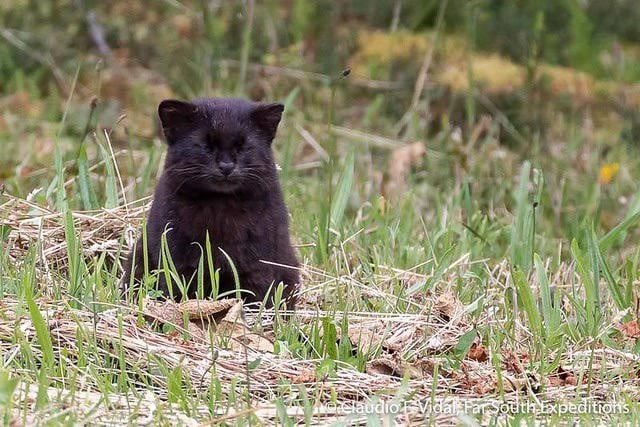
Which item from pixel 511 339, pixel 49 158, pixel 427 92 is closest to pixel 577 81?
pixel 427 92

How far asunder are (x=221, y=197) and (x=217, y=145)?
216mm

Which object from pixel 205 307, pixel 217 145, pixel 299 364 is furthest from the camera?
pixel 217 145

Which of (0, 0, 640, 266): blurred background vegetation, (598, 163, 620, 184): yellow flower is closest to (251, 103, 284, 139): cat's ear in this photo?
(0, 0, 640, 266): blurred background vegetation

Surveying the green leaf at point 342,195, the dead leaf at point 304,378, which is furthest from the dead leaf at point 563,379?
the green leaf at point 342,195

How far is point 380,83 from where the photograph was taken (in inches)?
373

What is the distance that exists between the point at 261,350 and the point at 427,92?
17.4 ft

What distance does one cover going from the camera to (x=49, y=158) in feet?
24.7

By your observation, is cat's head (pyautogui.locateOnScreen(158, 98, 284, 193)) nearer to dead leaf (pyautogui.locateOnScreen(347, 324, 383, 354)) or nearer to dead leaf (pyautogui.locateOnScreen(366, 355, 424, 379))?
dead leaf (pyautogui.locateOnScreen(347, 324, 383, 354))

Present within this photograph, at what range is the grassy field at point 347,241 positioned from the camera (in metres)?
3.96

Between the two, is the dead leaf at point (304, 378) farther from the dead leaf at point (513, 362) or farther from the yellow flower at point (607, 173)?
the yellow flower at point (607, 173)

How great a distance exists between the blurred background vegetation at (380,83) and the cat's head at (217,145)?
7.43ft

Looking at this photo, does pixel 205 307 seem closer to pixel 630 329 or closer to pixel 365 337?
pixel 365 337

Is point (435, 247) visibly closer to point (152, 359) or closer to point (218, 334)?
point (218, 334)

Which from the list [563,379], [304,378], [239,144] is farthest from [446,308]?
[239,144]
